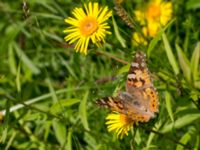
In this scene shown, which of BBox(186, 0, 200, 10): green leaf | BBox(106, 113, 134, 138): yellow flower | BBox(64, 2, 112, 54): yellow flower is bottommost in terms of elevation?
BBox(106, 113, 134, 138): yellow flower

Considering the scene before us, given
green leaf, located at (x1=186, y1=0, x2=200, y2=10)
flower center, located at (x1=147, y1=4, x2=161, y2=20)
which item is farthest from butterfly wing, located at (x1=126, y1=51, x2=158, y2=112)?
flower center, located at (x1=147, y1=4, x2=161, y2=20)

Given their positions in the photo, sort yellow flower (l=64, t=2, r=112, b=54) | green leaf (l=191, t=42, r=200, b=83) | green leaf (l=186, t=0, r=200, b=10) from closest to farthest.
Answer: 1. yellow flower (l=64, t=2, r=112, b=54)
2. green leaf (l=191, t=42, r=200, b=83)
3. green leaf (l=186, t=0, r=200, b=10)

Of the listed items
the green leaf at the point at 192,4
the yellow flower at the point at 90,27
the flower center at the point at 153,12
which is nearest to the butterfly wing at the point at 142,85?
the yellow flower at the point at 90,27

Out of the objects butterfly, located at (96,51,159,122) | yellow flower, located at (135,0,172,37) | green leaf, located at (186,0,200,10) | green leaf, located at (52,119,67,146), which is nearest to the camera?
butterfly, located at (96,51,159,122)

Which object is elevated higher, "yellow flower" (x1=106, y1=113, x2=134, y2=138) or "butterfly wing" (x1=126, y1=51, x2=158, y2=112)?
"butterfly wing" (x1=126, y1=51, x2=158, y2=112)

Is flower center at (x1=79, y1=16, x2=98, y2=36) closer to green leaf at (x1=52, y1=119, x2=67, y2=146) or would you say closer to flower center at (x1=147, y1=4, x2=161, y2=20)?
green leaf at (x1=52, y1=119, x2=67, y2=146)

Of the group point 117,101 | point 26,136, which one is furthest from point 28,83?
point 117,101

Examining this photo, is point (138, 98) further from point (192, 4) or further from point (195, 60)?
point (192, 4)
